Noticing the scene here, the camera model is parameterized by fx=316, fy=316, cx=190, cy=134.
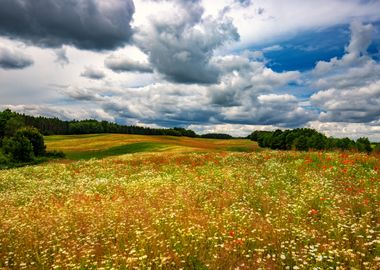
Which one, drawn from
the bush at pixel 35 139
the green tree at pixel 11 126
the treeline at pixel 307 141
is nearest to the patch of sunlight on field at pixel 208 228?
the bush at pixel 35 139

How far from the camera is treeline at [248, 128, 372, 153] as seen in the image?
8369cm

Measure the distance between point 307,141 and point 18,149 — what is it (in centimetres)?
6864

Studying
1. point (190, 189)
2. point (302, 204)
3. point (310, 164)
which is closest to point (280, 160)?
point (310, 164)

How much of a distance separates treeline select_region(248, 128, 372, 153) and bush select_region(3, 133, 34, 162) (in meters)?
61.2

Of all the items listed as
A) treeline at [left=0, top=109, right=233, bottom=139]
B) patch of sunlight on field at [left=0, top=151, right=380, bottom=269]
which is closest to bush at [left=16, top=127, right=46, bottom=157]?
patch of sunlight on field at [left=0, top=151, right=380, bottom=269]

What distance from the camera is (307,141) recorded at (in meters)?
85.2

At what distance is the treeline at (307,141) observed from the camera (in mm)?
83688

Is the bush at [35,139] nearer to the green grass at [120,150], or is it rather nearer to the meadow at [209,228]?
the green grass at [120,150]

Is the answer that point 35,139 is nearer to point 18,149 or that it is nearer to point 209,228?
point 18,149

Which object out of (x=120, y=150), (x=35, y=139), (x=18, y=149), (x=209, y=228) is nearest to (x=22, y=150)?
(x=18, y=149)

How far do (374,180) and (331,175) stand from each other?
6.38 feet

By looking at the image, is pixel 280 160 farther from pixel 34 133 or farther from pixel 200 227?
pixel 34 133

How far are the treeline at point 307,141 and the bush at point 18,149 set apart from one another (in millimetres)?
61167

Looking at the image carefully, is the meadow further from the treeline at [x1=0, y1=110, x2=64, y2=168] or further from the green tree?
the green tree
